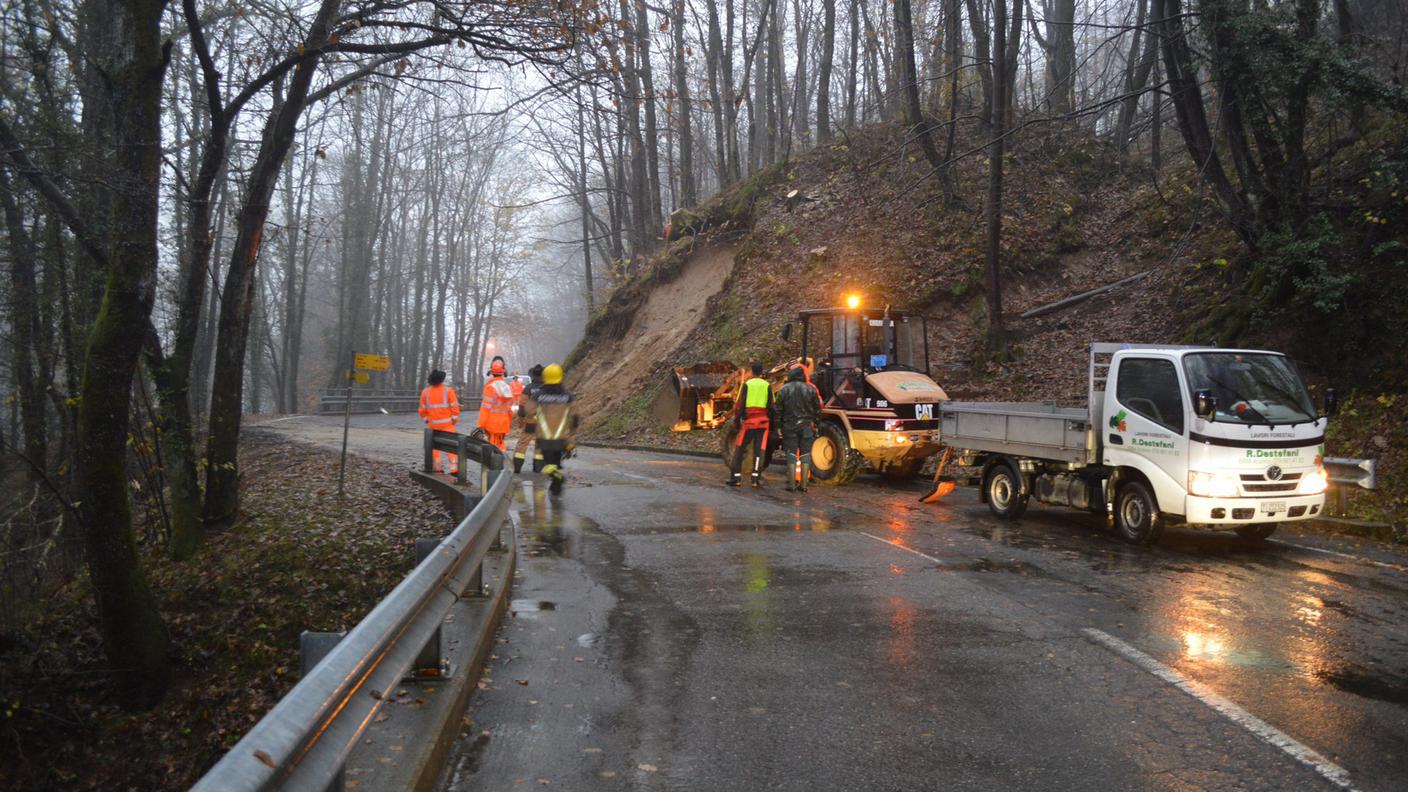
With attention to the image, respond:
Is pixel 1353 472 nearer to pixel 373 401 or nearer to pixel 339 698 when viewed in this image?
pixel 339 698

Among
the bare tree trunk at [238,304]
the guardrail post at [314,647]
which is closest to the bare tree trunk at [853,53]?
the bare tree trunk at [238,304]

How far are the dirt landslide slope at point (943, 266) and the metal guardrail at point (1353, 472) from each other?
5284 millimetres

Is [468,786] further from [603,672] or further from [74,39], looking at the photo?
[74,39]

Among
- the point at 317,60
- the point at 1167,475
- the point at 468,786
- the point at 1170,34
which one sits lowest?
the point at 468,786

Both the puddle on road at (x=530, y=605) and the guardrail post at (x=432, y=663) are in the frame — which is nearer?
the guardrail post at (x=432, y=663)

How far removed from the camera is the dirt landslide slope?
2091cm

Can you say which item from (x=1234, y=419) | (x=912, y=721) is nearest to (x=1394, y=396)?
(x=1234, y=419)

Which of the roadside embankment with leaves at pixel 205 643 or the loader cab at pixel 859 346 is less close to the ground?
the loader cab at pixel 859 346

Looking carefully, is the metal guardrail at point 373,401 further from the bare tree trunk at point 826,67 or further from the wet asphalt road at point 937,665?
the wet asphalt road at point 937,665

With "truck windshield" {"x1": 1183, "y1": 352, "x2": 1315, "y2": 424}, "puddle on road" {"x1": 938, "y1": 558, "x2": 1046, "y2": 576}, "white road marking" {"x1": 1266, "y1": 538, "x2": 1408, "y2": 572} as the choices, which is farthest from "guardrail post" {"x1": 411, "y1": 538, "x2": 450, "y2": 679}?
"white road marking" {"x1": 1266, "y1": 538, "x2": 1408, "y2": 572}

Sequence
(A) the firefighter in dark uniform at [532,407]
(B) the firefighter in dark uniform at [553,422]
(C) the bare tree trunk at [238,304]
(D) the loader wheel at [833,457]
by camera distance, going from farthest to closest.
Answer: (D) the loader wheel at [833,457] < (A) the firefighter in dark uniform at [532,407] < (B) the firefighter in dark uniform at [553,422] < (C) the bare tree trunk at [238,304]

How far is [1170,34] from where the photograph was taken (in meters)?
16.0

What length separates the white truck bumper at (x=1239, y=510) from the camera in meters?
9.45

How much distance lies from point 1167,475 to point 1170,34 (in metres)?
9.68
